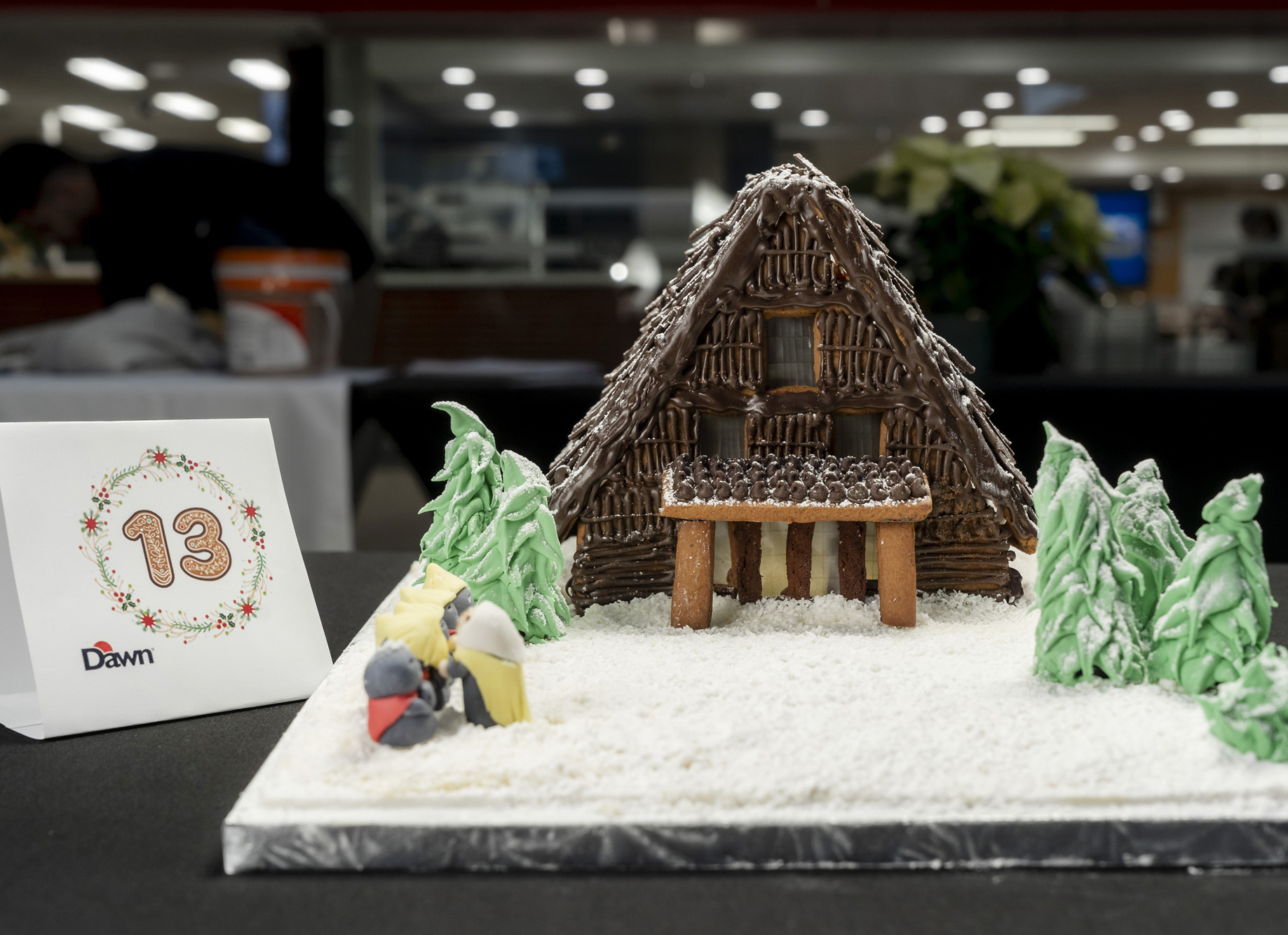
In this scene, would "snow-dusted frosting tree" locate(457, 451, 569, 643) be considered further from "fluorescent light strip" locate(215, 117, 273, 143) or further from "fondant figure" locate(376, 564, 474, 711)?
"fluorescent light strip" locate(215, 117, 273, 143)

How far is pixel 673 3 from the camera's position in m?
3.33

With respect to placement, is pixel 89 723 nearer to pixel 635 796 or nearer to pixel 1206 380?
pixel 635 796

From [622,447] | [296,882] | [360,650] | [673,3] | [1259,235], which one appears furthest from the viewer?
[1259,235]

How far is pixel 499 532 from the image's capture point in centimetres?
100

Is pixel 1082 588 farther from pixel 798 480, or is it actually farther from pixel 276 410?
pixel 276 410

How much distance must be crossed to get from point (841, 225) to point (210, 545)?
0.69 metres

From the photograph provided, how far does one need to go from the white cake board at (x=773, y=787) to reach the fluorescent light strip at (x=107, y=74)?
12.1ft

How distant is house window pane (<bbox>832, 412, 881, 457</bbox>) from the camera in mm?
1129

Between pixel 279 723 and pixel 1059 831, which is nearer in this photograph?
pixel 1059 831

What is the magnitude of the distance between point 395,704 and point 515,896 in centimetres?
18

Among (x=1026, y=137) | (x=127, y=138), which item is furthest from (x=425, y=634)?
(x=127, y=138)

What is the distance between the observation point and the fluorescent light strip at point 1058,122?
358cm

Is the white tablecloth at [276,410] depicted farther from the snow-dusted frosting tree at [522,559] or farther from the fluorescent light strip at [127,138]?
the fluorescent light strip at [127,138]

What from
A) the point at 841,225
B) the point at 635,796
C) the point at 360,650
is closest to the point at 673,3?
the point at 841,225
